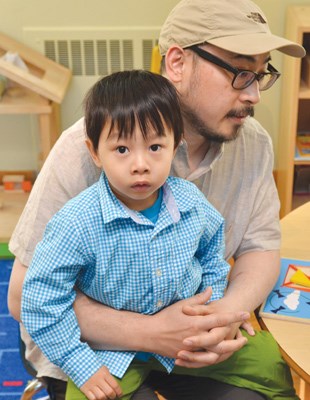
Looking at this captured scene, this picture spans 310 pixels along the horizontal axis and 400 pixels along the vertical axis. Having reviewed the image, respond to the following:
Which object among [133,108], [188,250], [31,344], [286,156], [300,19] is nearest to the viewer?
[133,108]

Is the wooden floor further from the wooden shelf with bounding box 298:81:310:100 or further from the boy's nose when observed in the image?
the boy's nose

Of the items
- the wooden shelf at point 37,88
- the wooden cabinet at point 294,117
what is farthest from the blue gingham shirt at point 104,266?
the wooden cabinet at point 294,117

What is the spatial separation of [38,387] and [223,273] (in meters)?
0.49

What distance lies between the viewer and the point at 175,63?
1.34m

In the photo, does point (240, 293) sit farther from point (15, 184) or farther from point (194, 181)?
point (15, 184)

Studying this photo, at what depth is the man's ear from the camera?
52.1 inches

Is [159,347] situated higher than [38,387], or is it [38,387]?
[159,347]

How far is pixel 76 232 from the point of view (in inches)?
43.4

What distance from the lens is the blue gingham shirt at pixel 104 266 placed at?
1.11 metres

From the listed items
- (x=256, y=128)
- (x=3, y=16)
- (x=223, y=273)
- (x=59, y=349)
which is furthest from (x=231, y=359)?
(x=3, y=16)

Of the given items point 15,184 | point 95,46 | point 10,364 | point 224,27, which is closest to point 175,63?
point 224,27

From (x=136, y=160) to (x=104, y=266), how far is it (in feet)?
0.65

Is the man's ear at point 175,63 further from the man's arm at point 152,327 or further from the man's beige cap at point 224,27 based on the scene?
the man's arm at point 152,327

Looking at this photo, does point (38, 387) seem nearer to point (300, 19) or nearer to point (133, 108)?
point (133, 108)
